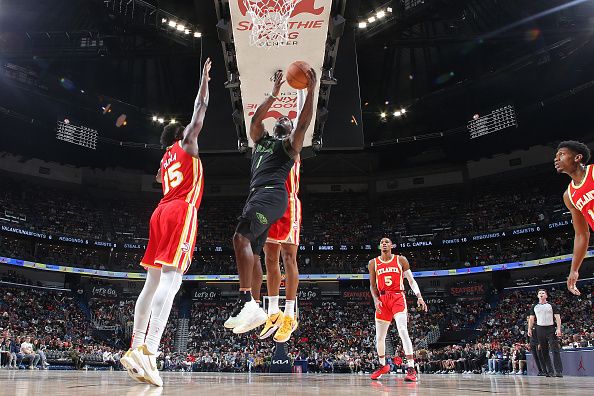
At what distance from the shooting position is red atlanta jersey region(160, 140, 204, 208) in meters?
4.78

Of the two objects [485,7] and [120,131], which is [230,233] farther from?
[485,7]

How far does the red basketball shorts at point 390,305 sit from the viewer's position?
7.82 m

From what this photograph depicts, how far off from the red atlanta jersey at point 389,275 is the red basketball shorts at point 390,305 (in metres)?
0.09

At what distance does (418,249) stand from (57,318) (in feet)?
69.7

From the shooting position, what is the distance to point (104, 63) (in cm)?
2377

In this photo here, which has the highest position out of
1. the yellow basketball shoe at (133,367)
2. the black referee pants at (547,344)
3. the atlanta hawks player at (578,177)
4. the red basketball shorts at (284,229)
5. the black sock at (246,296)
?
the atlanta hawks player at (578,177)

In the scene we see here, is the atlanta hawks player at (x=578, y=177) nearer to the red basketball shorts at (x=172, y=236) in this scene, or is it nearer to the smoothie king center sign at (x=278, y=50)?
the red basketball shorts at (x=172, y=236)

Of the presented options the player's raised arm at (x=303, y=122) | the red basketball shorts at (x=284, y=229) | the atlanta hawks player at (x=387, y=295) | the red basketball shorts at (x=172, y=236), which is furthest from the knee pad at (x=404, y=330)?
the red basketball shorts at (x=172, y=236)

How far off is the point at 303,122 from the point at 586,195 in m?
3.02

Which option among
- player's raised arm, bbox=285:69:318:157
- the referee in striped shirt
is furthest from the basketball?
the referee in striped shirt

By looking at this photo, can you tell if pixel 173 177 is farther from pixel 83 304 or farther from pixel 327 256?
pixel 327 256

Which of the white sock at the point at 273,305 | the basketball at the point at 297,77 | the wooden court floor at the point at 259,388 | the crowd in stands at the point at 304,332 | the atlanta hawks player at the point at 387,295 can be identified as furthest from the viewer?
the crowd in stands at the point at 304,332

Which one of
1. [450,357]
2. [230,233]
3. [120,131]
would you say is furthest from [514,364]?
[120,131]

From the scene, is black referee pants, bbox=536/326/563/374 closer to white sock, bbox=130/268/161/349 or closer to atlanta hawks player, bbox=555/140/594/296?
atlanta hawks player, bbox=555/140/594/296
